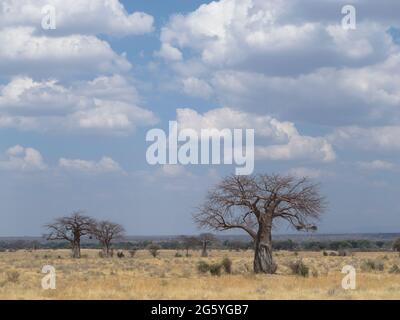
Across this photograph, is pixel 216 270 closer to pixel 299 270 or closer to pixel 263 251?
pixel 263 251

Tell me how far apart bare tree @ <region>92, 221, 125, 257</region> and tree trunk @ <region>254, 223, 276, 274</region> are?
37.8 m

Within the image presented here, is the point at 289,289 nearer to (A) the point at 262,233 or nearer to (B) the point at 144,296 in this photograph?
(B) the point at 144,296

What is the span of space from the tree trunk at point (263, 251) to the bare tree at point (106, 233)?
3779 cm

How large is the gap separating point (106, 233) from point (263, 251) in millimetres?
40679

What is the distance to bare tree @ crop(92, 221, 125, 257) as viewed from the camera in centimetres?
6956

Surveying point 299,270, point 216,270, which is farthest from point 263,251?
point 216,270

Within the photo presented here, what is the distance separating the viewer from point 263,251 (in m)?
32.6

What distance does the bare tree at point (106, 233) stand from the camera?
6956 cm

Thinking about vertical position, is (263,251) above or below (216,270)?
above

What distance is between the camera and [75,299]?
2009 centimetres

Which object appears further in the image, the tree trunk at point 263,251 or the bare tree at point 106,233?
the bare tree at point 106,233

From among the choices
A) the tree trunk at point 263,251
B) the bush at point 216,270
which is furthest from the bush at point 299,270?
the bush at point 216,270

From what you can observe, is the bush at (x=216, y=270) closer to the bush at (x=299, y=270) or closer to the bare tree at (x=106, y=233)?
the bush at (x=299, y=270)
